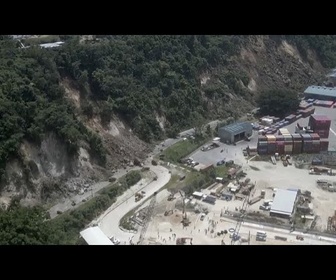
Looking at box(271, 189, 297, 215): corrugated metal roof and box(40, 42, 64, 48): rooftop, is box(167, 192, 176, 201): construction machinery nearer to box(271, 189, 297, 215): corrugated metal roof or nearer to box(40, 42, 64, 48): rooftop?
box(271, 189, 297, 215): corrugated metal roof

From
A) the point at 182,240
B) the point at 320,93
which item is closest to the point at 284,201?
the point at 182,240

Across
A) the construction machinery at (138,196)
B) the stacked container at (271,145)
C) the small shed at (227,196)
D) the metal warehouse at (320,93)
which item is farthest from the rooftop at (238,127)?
the metal warehouse at (320,93)

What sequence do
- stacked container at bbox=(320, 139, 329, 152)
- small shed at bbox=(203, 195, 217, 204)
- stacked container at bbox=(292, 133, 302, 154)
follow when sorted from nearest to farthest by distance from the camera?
small shed at bbox=(203, 195, 217, 204)
stacked container at bbox=(292, 133, 302, 154)
stacked container at bbox=(320, 139, 329, 152)

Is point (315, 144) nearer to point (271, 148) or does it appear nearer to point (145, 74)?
point (271, 148)

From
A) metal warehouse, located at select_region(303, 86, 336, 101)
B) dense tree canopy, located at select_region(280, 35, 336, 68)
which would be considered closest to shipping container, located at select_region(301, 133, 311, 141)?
metal warehouse, located at select_region(303, 86, 336, 101)

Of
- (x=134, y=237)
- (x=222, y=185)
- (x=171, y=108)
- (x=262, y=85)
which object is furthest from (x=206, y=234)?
(x=262, y=85)
